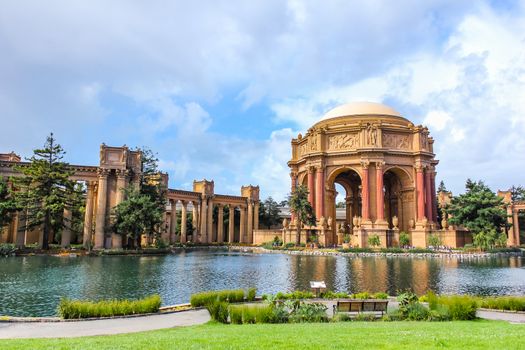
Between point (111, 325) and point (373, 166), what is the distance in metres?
54.2

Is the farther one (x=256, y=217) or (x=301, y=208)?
(x=256, y=217)

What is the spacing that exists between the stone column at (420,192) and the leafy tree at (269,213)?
34068mm

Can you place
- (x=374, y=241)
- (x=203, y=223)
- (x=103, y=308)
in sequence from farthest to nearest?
1. (x=203, y=223)
2. (x=374, y=241)
3. (x=103, y=308)

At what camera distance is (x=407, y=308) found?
1267cm

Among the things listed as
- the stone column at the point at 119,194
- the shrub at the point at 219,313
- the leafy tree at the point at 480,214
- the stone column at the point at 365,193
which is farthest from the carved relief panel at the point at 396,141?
the shrub at the point at 219,313

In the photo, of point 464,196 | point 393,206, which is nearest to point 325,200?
point 393,206

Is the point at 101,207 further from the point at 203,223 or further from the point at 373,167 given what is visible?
the point at 373,167

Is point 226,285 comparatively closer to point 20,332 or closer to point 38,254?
point 20,332

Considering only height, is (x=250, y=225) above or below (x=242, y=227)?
above

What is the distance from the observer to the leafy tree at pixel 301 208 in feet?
183

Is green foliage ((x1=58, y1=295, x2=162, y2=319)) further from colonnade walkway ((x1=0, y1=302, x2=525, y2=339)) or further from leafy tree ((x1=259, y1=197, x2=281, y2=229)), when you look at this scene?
leafy tree ((x1=259, y1=197, x2=281, y2=229))

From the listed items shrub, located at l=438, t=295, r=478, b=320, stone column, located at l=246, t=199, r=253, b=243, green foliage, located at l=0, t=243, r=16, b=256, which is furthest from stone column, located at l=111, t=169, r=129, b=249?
shrub, located at l=438, t=295, r=478, b=320

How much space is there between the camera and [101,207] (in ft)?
155

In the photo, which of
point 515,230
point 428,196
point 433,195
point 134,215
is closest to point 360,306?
point 134,215
